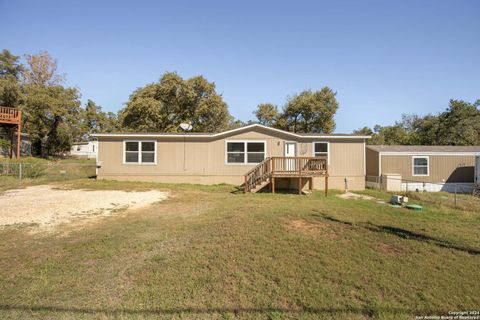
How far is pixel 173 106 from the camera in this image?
101ft

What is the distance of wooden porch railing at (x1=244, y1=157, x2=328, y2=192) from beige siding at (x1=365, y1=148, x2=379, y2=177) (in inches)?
250

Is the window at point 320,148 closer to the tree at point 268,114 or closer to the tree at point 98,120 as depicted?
the tree at point 268,114

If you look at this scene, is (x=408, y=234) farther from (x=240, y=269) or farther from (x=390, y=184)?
(x=390, y=184)

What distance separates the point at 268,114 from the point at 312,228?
33.4m

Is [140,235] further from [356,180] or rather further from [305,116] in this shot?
[305,116]

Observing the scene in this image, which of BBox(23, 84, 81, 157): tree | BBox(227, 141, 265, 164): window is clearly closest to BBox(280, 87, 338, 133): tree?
BBox(227, 141, 265, 164): window

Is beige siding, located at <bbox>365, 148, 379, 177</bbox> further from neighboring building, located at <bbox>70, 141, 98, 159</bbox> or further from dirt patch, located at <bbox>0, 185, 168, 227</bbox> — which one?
neighboring building, located at <bbox>70, 141, 98, 159</bbox>

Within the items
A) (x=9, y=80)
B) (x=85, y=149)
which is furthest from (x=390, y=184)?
(x=85, y=149)

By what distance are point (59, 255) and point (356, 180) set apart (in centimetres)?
1366

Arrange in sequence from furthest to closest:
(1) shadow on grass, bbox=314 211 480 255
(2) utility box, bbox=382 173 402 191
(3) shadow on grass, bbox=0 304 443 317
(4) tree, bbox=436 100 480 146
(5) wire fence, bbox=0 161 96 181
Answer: (4) tree, bbox=436 100 480 146 → (2) utility box, bbox=382 173 402 191 → (5) wire fence, bbox=0 161 96 181 → (1) shadow on grass, bbox=314 211 480 255 → (3) shadow on grass, bbox=0 304 443 317

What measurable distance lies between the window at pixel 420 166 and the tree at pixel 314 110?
17651 millimetres

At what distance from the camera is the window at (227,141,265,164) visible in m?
14.0

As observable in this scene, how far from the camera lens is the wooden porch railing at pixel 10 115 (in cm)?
1993

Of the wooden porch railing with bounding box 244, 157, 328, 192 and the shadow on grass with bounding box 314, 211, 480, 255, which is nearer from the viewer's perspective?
the shadow on grass with bounding box 314, 211, 480, 255
